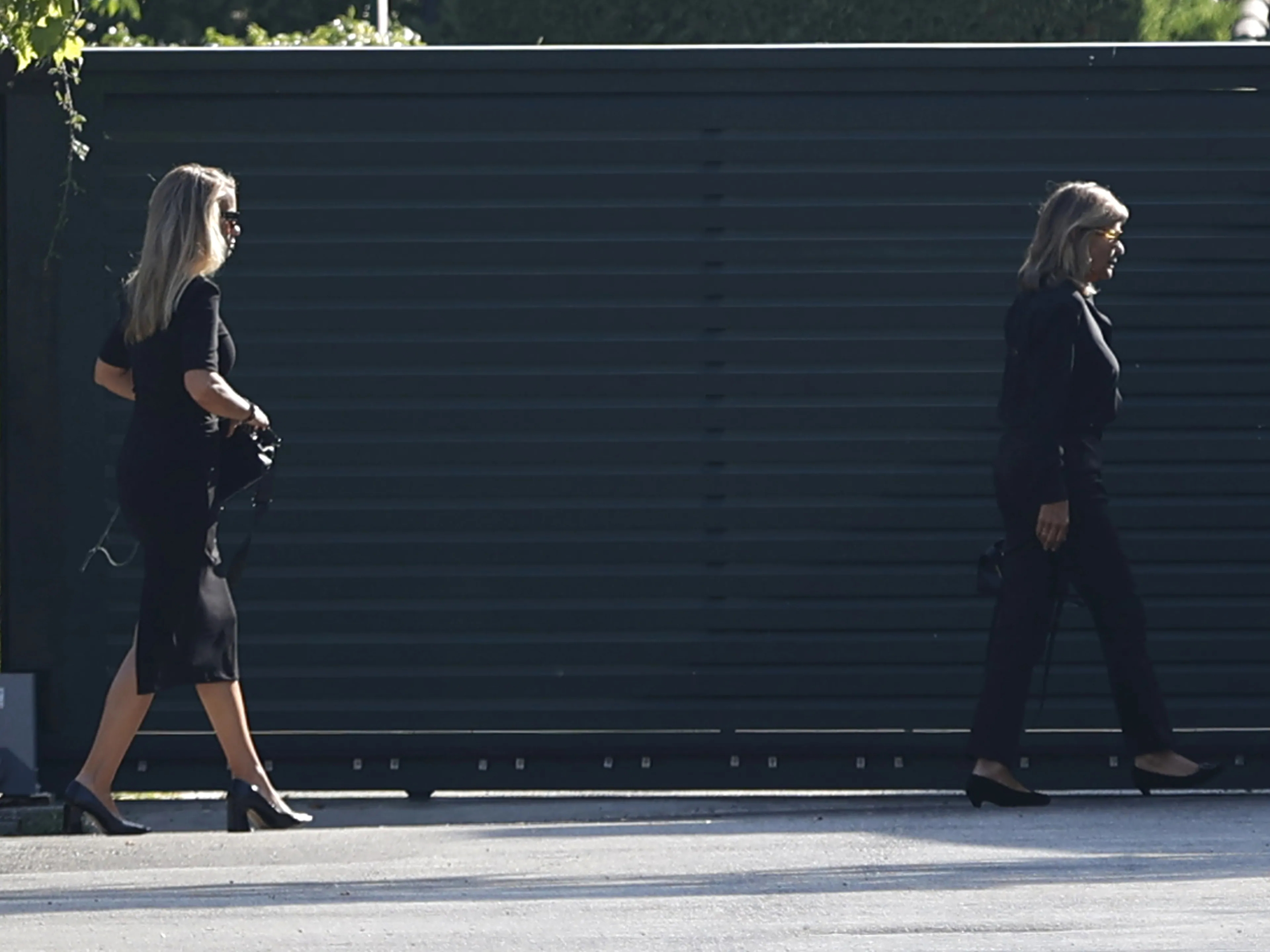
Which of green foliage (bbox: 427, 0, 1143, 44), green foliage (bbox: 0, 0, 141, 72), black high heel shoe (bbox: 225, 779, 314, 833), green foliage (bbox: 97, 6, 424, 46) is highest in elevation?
green foliage (bbox: 427, 0, 1143, 44)

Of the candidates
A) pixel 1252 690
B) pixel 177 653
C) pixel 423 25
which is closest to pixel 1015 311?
pixel 1252 690

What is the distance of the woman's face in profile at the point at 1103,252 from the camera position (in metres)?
7.10

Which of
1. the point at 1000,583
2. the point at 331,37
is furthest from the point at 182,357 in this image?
the point at 331,37

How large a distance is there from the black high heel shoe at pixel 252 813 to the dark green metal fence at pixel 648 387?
23.5 inches

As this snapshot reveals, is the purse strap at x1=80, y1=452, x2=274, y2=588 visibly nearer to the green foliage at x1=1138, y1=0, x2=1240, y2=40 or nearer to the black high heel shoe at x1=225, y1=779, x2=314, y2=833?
the black high heel shoe at x1=225, y1=779, x2=314, y2=833

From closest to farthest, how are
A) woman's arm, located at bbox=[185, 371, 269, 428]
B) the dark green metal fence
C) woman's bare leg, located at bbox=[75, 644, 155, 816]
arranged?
woman's arm, located at bbox=[185, 371, 269, 428] → woman's bare leg, located at bbox=[75, 644, 155, 816] → the dark green metal fence

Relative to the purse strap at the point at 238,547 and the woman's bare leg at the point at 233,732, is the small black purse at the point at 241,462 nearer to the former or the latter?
the purse strap at the point at 238,547

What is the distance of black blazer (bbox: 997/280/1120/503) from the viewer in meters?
7.02

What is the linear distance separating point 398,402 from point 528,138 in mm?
925

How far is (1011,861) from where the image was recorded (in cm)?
615

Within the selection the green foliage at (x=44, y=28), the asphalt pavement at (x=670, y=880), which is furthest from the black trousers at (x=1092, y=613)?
the green foliage at (x=44, y=28)

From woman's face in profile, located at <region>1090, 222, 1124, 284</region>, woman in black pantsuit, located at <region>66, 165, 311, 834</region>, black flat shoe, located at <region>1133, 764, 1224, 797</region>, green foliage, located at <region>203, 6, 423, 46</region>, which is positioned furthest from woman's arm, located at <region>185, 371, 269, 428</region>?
green foliage, located at <region>203, 6, 423, 46</region>

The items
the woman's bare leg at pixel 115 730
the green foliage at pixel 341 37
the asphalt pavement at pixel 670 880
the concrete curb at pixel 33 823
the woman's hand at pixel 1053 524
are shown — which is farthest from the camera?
the green foliage at pixel 341 37

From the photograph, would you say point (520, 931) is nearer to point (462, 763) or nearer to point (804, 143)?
point (462, 763)
